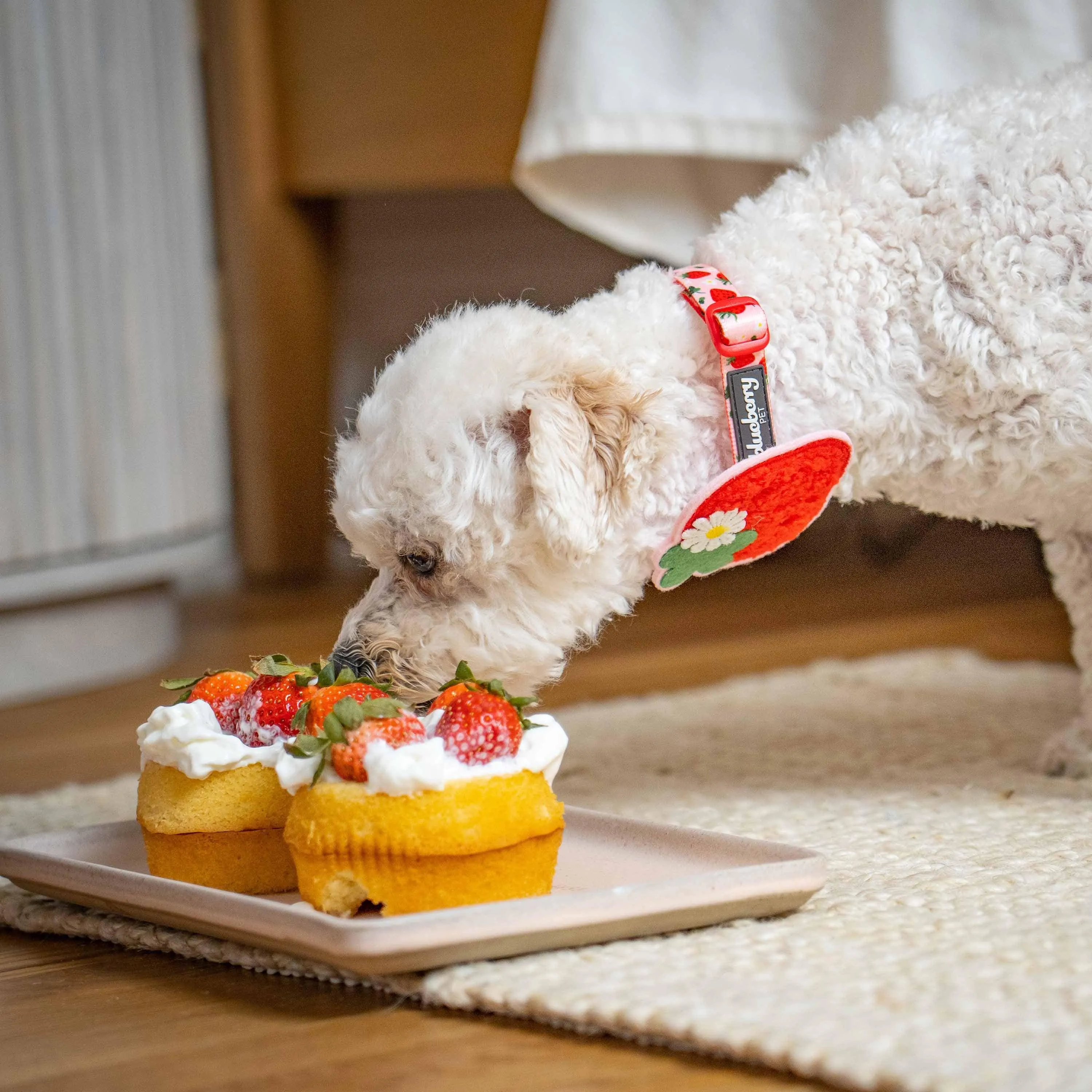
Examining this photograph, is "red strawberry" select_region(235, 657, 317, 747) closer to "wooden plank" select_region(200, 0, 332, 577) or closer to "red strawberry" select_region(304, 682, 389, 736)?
"red strawberry" select_region(304, 682, 389, 736)

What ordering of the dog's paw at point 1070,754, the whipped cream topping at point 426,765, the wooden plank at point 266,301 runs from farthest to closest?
1. the wooden plank at point 266,301
2. the dog's paw at point 1070,754
3. the whipped cream topping at point 426,765

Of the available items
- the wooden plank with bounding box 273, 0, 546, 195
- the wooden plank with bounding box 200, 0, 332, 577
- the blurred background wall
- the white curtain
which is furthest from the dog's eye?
the wooden plank with bounding box 200, 0, 332, 577

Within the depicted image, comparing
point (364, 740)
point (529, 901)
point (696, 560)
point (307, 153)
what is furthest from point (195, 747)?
point (307, 153)

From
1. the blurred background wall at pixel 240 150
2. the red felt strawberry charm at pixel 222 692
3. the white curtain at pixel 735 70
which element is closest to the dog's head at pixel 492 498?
the red felt strawberry charm at pixel 222 692

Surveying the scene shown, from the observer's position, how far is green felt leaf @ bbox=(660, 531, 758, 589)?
3.93ft

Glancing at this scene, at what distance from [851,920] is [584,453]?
38 cm

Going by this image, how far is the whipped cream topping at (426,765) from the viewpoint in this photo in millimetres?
884

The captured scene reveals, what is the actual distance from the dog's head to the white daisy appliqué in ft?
0.11

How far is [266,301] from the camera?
287 centimetres

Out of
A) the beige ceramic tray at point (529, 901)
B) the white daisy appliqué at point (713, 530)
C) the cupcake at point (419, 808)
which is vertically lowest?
the beige ceramic tray at point (529, 901)

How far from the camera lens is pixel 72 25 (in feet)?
6.74

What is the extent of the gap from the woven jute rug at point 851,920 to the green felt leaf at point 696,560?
0.22 m

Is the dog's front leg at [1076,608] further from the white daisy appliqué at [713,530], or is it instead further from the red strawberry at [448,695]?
the red strawberry at [448,695]

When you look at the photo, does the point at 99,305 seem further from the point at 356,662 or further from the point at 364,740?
the point at 364,740
